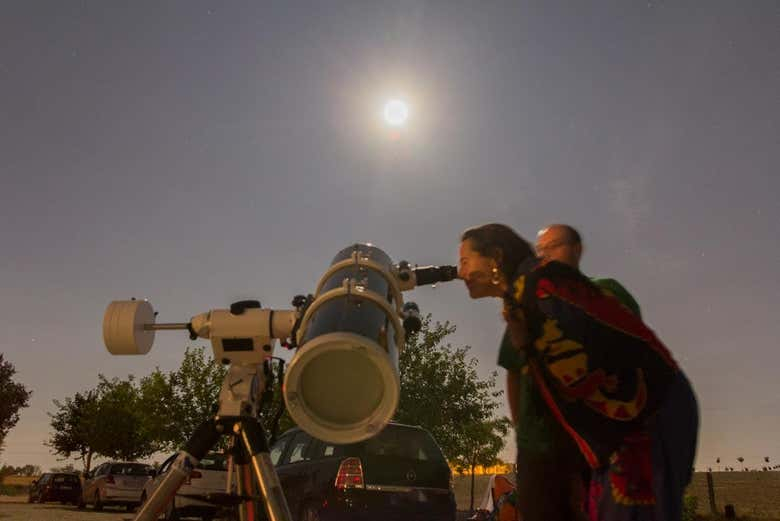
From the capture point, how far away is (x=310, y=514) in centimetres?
745

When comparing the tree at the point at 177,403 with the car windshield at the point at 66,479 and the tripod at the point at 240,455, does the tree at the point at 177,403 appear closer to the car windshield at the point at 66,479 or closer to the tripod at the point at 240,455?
the car windshield at the point at 66,479

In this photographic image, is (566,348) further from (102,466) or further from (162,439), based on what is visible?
(162,439)

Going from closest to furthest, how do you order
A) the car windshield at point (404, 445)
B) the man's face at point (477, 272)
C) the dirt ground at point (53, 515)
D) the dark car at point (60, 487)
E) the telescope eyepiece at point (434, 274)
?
the man's face at point (477, 272), the telescope eyepiece at point (434, 274), the car windshield at point (404, 445), the dirt ground at point (53, 515), the dark car at point (60, 487)

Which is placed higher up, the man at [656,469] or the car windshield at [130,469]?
the car windshield at [130,469]

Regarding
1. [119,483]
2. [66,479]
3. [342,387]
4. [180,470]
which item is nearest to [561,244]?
[342,387]

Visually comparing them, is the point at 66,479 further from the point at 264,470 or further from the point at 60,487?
the point at 264,470

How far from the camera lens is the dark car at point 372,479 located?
724 centimetres

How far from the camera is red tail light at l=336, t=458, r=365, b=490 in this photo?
7.25m

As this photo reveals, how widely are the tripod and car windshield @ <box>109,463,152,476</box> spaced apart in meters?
20.3

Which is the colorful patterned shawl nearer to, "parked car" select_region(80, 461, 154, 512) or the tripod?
the tripod

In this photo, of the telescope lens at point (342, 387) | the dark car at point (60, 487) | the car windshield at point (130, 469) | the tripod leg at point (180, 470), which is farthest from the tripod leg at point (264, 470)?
the dark car at point (60, 487)

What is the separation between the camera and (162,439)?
1561 inches

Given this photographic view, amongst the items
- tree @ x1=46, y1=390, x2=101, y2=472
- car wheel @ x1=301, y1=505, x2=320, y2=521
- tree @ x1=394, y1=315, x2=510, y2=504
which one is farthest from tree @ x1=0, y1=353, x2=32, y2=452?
car wheel @ x1=301, y1=505, x2=320, y2=521

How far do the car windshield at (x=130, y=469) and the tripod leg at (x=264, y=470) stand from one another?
2044 centimetres
